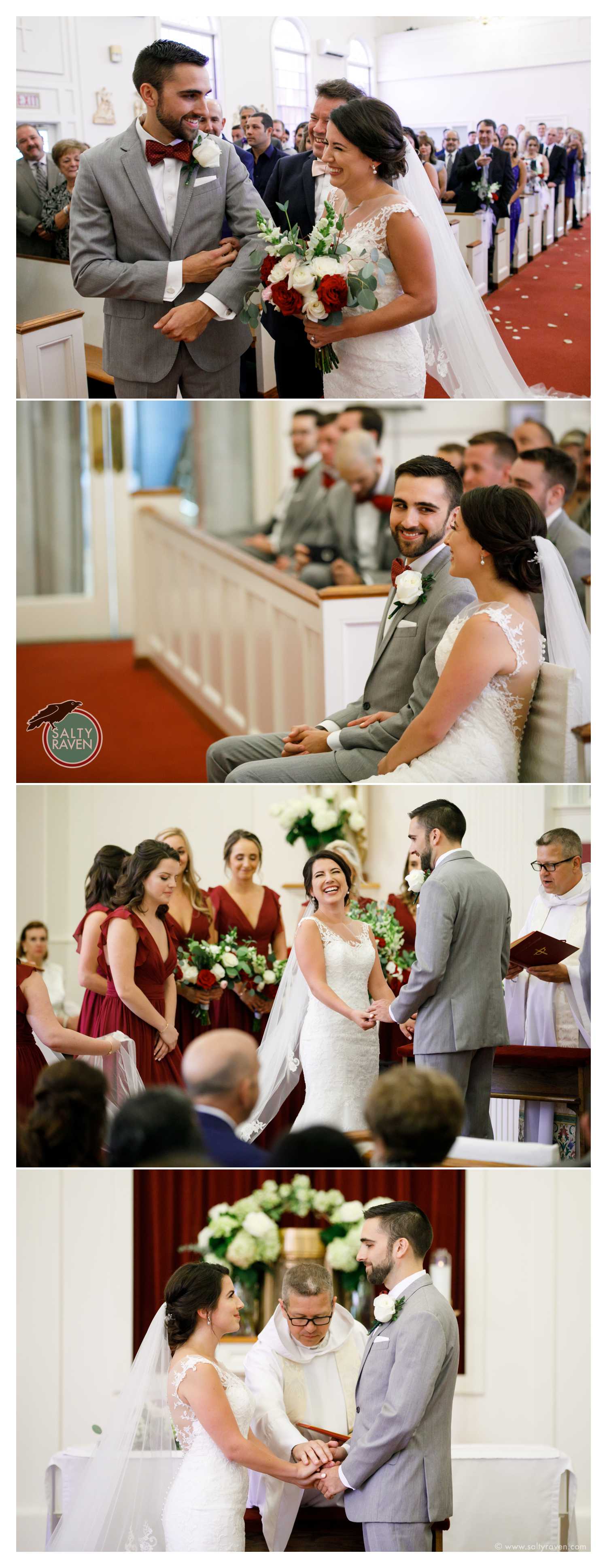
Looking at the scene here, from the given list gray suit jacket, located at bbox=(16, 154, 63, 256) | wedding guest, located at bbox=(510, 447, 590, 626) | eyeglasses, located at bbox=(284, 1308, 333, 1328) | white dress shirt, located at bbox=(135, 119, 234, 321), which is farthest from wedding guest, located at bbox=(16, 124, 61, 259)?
eyeglasses, located at bbox=(284, 1308, 333, 1328)

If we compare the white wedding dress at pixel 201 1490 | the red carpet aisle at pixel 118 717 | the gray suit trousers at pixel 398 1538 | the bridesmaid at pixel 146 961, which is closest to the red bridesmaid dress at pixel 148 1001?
the bridesmaid at pixel 146 961

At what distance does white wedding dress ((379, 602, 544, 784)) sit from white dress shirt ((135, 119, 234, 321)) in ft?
3.28

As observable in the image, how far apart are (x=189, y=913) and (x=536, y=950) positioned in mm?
899

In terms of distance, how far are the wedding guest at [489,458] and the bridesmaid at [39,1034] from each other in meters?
1.68

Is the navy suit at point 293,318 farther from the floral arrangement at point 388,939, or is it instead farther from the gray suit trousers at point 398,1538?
the gray suit trousers at point 398,1538

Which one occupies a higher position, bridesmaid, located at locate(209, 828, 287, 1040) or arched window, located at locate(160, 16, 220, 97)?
arched window, located at locate(160, 16, 220, 97)

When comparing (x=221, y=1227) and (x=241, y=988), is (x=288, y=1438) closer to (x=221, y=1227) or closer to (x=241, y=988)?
(x=221, y=1227)

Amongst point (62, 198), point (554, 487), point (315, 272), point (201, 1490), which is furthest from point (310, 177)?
point (201, 1490)

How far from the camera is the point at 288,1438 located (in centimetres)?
338

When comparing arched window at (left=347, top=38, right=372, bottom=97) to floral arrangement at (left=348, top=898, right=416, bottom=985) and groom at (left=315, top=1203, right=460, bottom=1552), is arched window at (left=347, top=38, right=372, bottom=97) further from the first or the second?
groom at (left=315, top=1203, right=460, bottom=1552)

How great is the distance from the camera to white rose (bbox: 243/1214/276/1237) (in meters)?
3.96

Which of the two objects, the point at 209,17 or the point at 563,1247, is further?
the point at 563,1247

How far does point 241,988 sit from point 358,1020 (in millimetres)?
312
